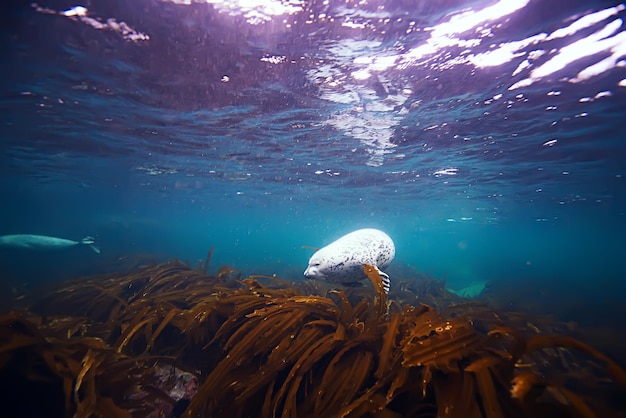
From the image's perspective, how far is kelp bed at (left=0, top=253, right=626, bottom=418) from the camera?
6.67 ft

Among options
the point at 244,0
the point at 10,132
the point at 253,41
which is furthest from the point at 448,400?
the point at 10,132

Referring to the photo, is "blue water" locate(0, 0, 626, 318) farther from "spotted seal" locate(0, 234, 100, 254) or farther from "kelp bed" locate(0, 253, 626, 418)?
"kelp bed" locate(0, 253, 626, 418)

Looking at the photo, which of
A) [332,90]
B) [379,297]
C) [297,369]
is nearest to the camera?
[297,369]

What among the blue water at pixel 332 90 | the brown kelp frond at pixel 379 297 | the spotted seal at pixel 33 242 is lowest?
the spotted seal at pixel 33 242

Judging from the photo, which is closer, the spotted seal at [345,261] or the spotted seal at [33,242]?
the spotted seal at [345,261]

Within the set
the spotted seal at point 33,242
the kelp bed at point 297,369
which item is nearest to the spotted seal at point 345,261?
the kelp bed at point 297,369

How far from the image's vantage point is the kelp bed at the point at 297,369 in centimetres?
203

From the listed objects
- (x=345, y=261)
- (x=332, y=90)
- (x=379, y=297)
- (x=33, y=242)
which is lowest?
(x=33, y=242)

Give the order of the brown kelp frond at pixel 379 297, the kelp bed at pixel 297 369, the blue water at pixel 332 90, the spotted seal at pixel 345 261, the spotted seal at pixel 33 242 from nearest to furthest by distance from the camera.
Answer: the kelp bed at pixel 297 369, the brown kelp frond at pixel 379 297, the spotted seal at pixel 345 261, the blue water at pixel 332 90, the spotted seal at pixel 33 242

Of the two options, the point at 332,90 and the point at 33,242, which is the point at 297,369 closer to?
the point at 332,90

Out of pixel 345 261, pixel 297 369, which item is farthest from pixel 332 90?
pixel 297 369

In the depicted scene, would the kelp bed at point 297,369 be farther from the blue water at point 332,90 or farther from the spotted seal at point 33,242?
the spotted seal at point 33,242

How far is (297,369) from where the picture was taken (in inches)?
107

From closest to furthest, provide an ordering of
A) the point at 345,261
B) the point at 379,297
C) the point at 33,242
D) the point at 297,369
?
the point at 297,369 < the point at 379,297 < the point at 345,261 < the point at 33,242
